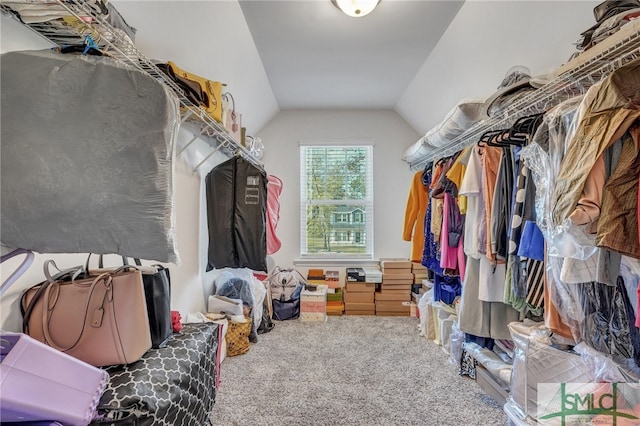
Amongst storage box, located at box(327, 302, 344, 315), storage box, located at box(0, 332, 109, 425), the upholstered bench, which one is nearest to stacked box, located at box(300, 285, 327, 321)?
storage box, located at box(327, 302, 344, 315)

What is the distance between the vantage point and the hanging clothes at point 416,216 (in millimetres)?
2916

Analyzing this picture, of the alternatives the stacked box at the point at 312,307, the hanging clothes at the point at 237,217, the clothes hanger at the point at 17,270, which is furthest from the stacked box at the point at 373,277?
the clothes hanger at the point at 17,270

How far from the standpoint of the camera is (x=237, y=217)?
2.47 metres

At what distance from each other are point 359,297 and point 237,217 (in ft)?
6.23

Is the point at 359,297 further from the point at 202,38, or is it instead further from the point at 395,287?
the point at 202,38

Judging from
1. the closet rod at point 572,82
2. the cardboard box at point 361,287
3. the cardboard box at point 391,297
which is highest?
the closet rod at point 572,82

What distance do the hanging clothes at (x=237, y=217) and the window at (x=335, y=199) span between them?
1596mm

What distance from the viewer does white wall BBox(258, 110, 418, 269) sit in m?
3.99

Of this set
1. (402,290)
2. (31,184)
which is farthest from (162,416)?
(402,290)

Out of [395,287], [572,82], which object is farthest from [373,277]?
[572,82]

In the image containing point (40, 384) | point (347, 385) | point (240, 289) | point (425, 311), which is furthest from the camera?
point (425, 311)

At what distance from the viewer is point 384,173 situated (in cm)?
400

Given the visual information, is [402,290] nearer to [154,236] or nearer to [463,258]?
[463,258]

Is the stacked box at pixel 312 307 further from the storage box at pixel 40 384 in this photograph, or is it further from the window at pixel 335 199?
the storage box at pixel 40 384
